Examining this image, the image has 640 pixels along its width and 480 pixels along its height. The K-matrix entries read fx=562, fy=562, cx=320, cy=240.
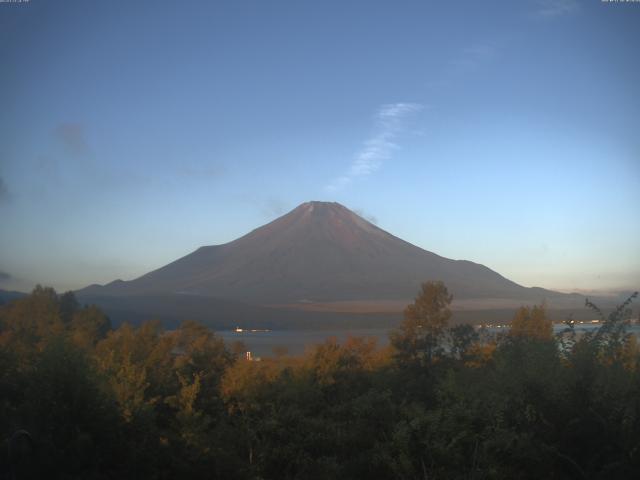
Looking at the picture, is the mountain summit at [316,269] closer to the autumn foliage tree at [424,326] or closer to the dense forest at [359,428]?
the autumn foliage tree at [424,326]

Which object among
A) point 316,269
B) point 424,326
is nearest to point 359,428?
point 424,326

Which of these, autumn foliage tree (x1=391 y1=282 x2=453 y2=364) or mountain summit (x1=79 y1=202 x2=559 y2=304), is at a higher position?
mountain summit (x1=79 y1=202 x2=559 y2=304)

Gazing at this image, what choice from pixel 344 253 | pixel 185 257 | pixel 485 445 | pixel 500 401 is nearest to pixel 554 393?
pixel 500 401

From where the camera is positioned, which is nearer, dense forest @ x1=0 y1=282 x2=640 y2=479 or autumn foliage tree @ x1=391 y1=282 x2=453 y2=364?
dense forest @ x1=0 y1=282 x2=640 y2=479

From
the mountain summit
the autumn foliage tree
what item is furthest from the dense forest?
the mountain summit

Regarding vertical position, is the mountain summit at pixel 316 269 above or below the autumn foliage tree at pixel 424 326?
above

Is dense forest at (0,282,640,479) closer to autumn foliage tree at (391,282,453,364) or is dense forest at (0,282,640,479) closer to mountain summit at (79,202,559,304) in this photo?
autumn foliage tree at (391,282,453,364)

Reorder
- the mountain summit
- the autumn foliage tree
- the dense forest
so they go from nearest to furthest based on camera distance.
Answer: the dense forest → the autumn foliage tree → the mountain summit

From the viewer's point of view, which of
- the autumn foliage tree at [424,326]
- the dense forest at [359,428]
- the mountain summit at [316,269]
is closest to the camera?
the dense forest at [359,428]

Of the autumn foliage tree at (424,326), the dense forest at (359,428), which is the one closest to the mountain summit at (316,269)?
the autumn foliage tree at (424,326)
